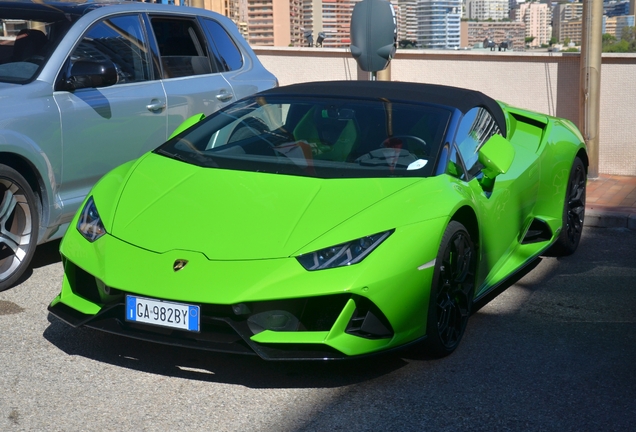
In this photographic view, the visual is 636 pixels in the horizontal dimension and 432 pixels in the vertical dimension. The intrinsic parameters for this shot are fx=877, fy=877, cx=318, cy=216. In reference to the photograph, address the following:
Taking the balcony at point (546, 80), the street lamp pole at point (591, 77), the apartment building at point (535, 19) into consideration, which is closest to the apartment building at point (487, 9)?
the apartment building at point (535, 19)

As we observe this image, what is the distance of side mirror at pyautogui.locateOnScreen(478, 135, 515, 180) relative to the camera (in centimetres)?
474

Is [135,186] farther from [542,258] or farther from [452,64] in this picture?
[452,64]

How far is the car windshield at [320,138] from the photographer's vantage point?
4551 millimetres

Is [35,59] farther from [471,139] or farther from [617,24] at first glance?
[617,24]

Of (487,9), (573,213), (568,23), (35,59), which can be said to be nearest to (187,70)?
(35,59)

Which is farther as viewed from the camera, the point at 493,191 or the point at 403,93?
the point at 403,93

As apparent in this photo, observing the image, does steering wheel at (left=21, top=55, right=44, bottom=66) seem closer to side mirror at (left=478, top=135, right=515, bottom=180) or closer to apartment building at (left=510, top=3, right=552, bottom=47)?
side mirror at (left=478, top=135, right=515, bottom=180)

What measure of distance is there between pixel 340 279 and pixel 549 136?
285 centimetres

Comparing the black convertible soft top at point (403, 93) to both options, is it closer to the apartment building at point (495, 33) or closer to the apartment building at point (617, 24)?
the apartment building at point (617, 24)

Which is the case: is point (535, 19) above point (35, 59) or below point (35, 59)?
above

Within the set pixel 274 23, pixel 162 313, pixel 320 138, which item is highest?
pixel 274 23

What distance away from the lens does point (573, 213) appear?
6438 mm

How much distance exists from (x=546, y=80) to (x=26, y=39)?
5.83 m

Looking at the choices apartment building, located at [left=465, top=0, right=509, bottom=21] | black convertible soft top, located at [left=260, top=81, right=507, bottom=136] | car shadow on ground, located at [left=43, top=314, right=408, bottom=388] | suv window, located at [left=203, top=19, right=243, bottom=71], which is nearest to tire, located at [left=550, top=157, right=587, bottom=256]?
black convertible soft top, located at [left=260, top=81, right=507, bottom=136]
